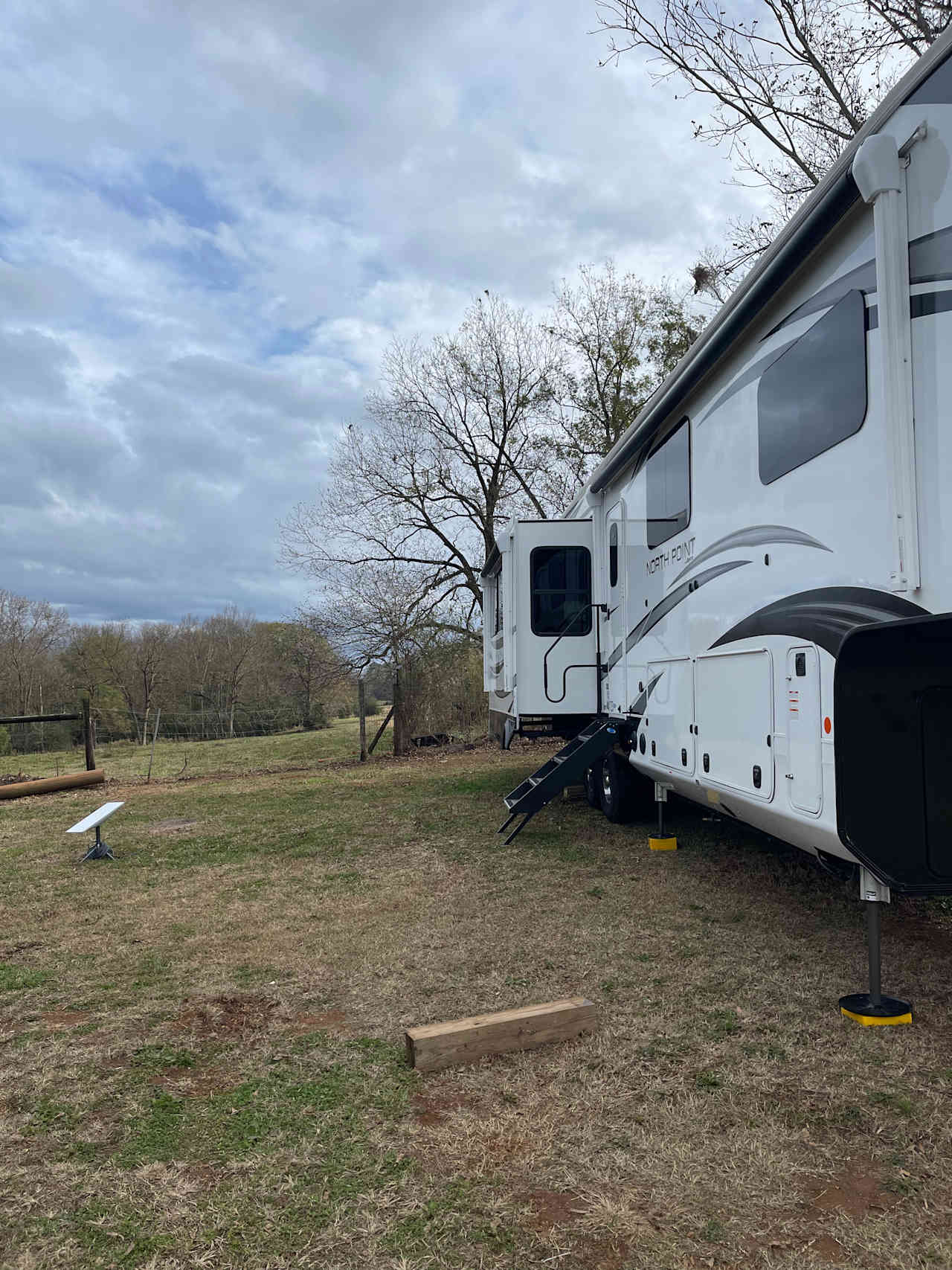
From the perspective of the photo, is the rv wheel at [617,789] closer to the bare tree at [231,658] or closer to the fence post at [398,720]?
the fence post at [398,720]

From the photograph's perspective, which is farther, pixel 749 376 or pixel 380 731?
pixel 380 731

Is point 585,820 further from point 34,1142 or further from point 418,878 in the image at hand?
point 34,1142

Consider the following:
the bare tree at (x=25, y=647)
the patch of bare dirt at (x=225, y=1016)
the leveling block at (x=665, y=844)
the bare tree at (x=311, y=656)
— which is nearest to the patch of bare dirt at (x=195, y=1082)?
the patch of bare dirt at (x=225, y=1016)

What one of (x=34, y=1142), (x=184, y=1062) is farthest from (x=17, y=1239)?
(x=184, y=1062)

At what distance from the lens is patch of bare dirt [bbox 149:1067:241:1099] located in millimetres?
2965

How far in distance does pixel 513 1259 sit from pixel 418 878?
3914 millimetres

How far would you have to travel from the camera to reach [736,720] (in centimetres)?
422

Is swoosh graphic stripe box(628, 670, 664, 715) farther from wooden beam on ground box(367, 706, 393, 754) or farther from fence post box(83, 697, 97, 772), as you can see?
fence post box(83, 697, 97, 772)

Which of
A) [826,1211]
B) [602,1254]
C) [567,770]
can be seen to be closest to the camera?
[602,1254]

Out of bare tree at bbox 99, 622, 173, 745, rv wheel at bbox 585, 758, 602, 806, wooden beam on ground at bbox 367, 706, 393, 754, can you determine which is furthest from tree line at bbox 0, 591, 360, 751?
rv wheel at bbox 585, 758, 602, 806

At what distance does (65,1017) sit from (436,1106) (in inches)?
70.9

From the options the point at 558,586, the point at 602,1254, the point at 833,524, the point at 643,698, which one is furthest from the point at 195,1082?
the point at 558,586

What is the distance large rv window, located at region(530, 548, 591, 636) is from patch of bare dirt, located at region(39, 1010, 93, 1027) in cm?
525

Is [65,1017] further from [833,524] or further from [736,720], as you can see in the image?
[833,524]
